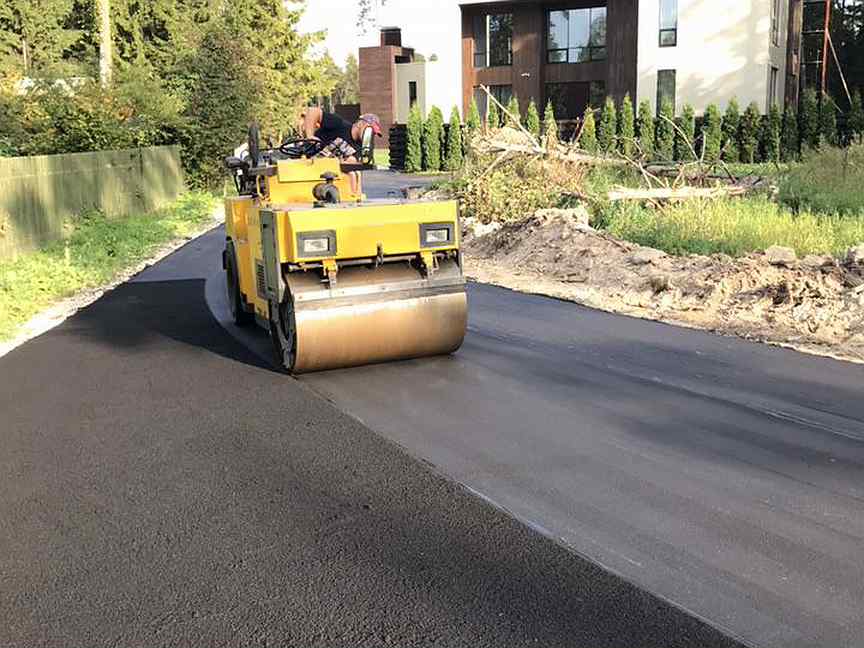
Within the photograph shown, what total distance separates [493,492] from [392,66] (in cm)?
6048

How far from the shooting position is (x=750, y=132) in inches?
1542

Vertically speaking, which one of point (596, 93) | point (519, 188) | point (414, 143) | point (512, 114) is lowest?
point (519, 188)

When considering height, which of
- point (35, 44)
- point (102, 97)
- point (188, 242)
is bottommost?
point (188, 242)

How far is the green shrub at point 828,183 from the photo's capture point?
1667cm

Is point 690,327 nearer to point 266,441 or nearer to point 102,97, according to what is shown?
point 266,441

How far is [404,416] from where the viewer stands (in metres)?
6.90

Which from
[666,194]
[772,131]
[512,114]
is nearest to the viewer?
[666,194]

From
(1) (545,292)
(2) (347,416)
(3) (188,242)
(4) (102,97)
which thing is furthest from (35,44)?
(2) (347,416)

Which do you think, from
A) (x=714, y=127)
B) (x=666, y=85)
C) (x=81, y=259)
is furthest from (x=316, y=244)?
(x=666, y=85)

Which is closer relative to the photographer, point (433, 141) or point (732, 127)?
point (732, 127)

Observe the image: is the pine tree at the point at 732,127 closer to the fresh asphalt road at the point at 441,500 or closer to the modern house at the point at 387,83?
the modern house at the point at 387,83

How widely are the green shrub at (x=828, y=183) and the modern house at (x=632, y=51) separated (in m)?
22.6

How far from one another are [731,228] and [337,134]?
24.9ft

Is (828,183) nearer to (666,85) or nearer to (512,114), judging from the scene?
(512,114)
